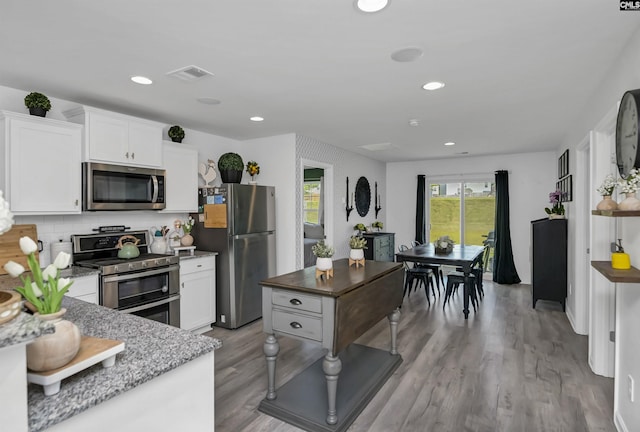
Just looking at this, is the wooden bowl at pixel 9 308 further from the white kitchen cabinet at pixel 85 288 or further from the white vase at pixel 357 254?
the white vase at pixel 357 254

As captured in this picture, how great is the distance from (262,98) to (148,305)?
2.26m

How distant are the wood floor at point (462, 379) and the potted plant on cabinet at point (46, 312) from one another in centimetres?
168

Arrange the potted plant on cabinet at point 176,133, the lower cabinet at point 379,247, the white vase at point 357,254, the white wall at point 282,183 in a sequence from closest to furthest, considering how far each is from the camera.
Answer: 1. the white vase at point 357,254
2. the potted plant on cabinet at point 176,133
3. the white wall at point 282,183
4. the lower cabinet at point 379,247

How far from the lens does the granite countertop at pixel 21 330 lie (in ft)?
2.35

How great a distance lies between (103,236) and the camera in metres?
3.50

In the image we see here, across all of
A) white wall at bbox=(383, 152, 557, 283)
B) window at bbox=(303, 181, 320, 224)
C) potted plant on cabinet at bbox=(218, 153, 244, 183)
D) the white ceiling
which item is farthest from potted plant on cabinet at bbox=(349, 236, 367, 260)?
white wall at bbox=(383, 152, 557, 283)

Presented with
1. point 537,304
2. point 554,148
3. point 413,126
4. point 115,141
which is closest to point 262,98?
point 115,141

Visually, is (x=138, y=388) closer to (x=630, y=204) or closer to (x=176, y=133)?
(x=630, y=204)

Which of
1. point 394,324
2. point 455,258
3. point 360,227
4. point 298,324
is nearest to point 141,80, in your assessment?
point 298,324

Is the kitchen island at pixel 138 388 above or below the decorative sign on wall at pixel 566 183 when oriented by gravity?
below

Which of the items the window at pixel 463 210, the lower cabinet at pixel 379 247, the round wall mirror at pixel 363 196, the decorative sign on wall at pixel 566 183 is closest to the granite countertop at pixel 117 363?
the decorative sign on wall at pixel 566 183

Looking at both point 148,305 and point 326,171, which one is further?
point 326,171

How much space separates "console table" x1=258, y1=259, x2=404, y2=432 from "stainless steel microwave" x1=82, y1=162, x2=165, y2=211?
5.94ft

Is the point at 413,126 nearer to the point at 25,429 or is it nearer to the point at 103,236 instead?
the point at 103,236
